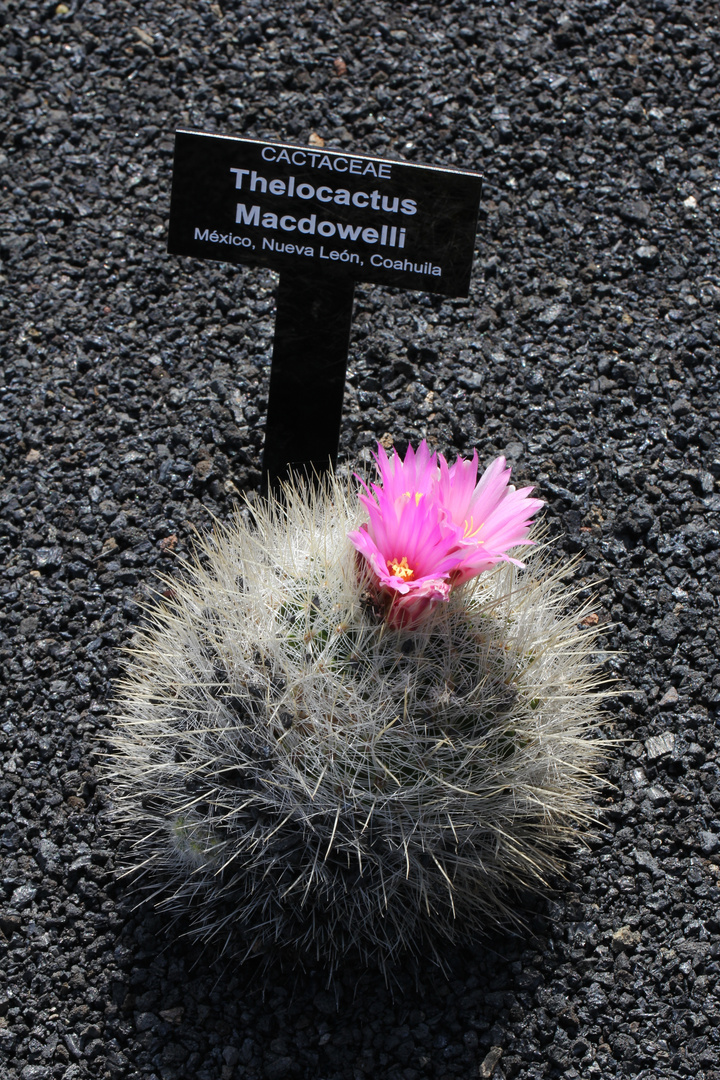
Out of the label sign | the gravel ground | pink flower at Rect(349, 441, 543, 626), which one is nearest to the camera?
pink flower at Rect(349, 441, 543, 626)

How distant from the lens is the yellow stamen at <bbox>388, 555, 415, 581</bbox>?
203 centimetres

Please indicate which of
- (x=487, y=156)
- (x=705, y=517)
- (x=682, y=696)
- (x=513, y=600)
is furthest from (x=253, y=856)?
(x=487, y=156)

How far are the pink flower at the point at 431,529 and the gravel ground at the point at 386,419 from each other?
0.85 meters

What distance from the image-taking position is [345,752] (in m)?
1.98

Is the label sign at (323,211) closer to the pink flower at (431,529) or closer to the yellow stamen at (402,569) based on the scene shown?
the pink flower at (431,529)

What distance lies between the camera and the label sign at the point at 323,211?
2531mm

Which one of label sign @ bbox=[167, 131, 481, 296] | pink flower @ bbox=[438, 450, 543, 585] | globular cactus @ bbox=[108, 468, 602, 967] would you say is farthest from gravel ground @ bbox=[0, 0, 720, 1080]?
pink flower @ bbox=[438, 450, 543, 585]

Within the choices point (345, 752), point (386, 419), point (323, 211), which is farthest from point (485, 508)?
point (386, 419)

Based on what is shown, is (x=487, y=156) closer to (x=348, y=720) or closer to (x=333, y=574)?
(x=333, y=574)

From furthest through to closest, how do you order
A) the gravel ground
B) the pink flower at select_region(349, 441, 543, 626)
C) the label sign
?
1. the label sign
2. the gravel ground
3. the pink flower at select_region(349, 441, 543, 626)

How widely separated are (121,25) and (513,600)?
296cm

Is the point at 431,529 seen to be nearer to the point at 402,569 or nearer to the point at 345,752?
the point at 402,569

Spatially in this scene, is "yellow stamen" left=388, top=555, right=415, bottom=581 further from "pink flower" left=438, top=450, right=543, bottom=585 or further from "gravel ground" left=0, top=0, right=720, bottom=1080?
"gravel ground" left=0, top=0, right=720, bottom=1080

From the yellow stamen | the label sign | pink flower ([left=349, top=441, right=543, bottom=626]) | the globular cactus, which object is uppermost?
the label sign
